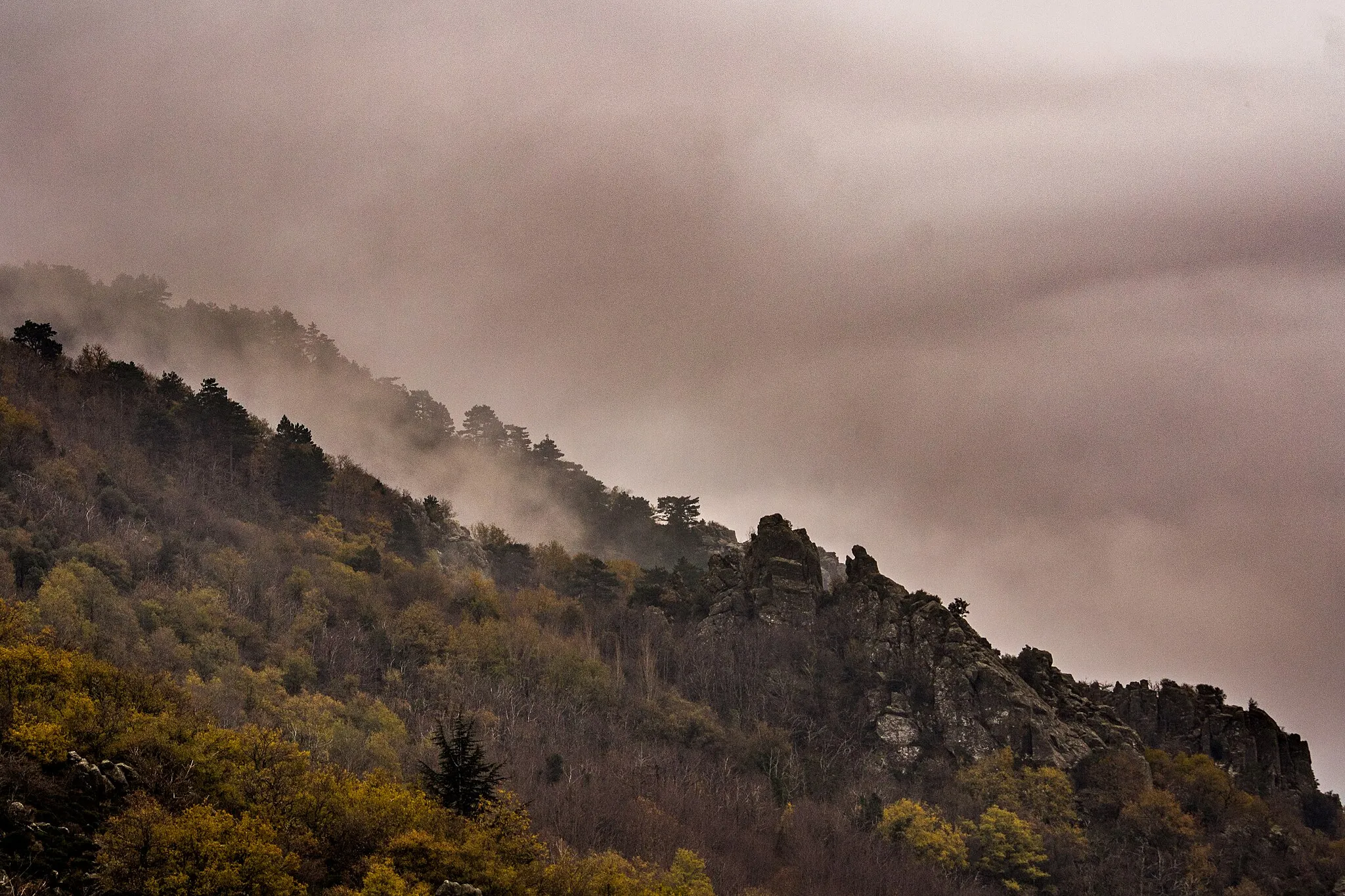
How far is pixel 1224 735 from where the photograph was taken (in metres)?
148

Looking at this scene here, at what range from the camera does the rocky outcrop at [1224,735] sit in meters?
145

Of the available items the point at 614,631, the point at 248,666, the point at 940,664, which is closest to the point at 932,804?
the point at 940,664

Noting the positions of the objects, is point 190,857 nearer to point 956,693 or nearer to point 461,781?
point 461,781

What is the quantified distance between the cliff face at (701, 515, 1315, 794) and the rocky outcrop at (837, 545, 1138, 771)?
139mm

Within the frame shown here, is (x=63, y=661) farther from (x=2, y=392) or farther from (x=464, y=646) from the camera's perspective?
(x=2, y=392)

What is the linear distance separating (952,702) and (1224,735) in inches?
1542

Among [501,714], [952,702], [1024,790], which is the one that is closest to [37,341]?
[501,714]

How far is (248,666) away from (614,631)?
58.3m

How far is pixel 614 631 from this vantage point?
161875 millimetres

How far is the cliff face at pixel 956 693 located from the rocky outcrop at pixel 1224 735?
17 cm

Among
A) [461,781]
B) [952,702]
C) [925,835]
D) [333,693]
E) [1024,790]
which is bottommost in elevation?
[461,781]

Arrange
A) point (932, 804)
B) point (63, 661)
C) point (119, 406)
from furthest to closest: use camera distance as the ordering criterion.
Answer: point (119, 406) < point (932, 804) < point (63, 661)

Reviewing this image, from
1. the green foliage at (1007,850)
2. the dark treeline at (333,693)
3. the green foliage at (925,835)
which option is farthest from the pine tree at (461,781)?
the green foliage at (1007,850)

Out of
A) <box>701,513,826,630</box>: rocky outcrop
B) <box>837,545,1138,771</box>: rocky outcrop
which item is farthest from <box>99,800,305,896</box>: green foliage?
<box>701,513,826,630</box>: rocky outcrop
